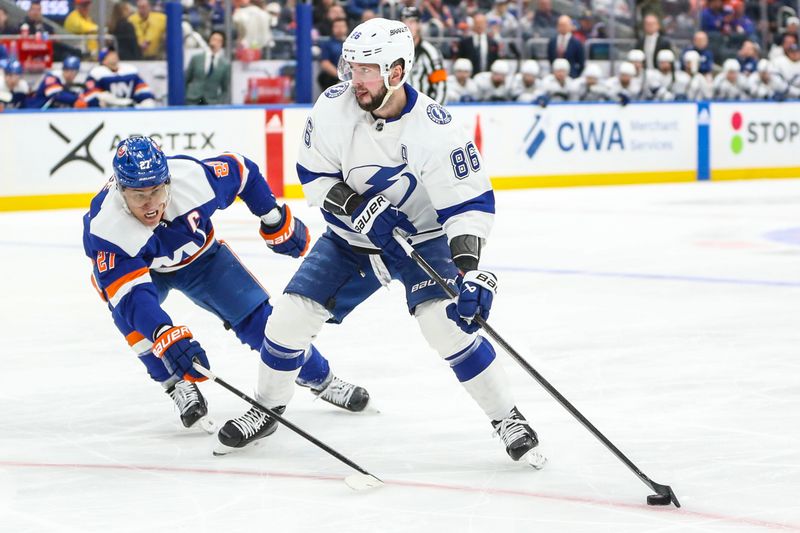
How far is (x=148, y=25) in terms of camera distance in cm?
1167

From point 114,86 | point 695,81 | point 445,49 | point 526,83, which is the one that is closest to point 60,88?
point 114,86

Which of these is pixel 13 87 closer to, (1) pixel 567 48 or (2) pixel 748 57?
(1) pixel 567 48

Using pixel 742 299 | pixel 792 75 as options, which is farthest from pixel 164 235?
pixel 792 75

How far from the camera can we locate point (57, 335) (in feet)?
→ 18.5

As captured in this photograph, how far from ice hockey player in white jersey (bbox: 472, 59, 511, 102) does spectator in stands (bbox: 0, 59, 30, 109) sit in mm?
4452

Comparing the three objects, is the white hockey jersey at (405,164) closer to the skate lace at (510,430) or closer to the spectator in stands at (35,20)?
the skate lace at (510,430)

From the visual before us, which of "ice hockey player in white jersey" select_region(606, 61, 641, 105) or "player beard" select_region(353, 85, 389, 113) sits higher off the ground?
"player beard" select_region(353, 85, 389, 113)

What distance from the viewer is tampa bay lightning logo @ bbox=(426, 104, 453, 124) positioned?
3.61 meters

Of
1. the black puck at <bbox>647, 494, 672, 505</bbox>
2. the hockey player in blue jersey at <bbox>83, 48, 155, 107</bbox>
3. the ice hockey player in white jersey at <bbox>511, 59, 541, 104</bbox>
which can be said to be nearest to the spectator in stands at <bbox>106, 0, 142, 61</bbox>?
the hockey player in blue jersey at <bbox>83, 48, 155, 107</bbox>

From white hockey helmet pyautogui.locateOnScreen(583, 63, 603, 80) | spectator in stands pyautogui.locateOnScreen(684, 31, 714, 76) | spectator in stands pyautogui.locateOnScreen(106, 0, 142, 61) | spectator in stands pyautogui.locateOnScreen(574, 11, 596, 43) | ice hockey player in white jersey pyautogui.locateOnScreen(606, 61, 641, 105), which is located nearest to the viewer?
spectator in stands pyautogui.locateOnScreen(106, 0, 142, 61)

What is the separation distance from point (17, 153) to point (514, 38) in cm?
569

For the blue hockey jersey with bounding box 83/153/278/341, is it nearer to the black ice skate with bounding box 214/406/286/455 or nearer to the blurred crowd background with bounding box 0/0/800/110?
the black ice skate with bounding box 214/406/286/455

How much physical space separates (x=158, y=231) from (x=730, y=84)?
40.0 feet

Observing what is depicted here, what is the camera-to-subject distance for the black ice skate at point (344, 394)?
166 inches
